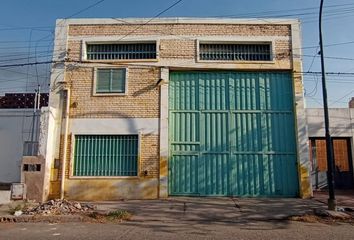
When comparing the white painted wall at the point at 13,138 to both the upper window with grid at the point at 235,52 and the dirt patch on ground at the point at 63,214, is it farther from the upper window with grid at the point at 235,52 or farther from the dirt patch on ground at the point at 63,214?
the upper window with grid at the point at 235,52

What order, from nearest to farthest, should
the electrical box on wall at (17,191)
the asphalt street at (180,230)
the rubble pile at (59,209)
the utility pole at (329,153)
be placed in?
the asphalt street at (180,230)
the rubble pile at (59,209)
the utility pole at (329,153)
the electrical box on wall at (17,191)

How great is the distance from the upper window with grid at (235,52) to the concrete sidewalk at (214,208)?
19.2 feet

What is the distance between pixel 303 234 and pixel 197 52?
8.97 metres

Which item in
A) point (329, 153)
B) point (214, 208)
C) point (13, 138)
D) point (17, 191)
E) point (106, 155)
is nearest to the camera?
point (329, 153)

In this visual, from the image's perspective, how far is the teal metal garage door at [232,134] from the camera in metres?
14.4

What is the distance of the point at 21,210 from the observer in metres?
11.2

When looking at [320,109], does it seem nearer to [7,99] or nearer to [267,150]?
[267,150]

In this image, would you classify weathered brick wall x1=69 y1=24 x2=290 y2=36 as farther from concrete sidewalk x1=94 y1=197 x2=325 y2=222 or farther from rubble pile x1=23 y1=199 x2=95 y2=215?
rubble pile x1=23 y1=199 x2=95 y2=215

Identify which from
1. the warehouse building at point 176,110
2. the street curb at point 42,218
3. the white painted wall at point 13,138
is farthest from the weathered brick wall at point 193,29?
the white painted wall at point 13,138

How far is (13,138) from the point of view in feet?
70.2

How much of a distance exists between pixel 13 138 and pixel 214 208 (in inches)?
574

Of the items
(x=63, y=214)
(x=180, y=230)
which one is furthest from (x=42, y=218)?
(x=180, y=230)

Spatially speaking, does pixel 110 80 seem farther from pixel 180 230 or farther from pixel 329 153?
pixel 329 153

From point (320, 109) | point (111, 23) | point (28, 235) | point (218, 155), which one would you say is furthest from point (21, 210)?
point (320, 109)
